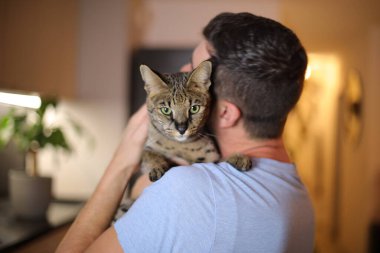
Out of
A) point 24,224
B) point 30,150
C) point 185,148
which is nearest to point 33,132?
point 30,150

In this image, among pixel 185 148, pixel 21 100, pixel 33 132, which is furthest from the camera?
pixel 21 100

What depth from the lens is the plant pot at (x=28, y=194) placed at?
153cm

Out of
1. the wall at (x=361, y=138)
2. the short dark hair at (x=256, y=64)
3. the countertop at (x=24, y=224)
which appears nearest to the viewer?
the short dark hair at (x=256, y=64)

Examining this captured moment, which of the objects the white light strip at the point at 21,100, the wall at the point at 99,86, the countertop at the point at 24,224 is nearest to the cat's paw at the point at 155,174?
the countertop at the point at 24,224

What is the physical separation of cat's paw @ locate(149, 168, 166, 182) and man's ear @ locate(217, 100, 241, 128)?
0.18m

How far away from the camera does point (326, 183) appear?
4.30m

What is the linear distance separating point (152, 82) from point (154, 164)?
20 cm

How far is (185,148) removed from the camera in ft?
3.33

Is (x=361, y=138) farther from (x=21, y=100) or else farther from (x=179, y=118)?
(x=179, y=118)

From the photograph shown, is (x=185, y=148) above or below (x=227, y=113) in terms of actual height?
below

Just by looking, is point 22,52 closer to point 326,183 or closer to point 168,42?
point 168,42

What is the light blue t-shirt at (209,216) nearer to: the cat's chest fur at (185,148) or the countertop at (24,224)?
the cat's chest fur at (185,148)

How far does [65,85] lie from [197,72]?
5.56 ft

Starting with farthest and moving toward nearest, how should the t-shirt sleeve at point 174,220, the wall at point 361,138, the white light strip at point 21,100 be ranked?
1. the wall at point 361,138
2. the white light strip at point 21,100
3. the t-shirt sleeve at point 174,220
